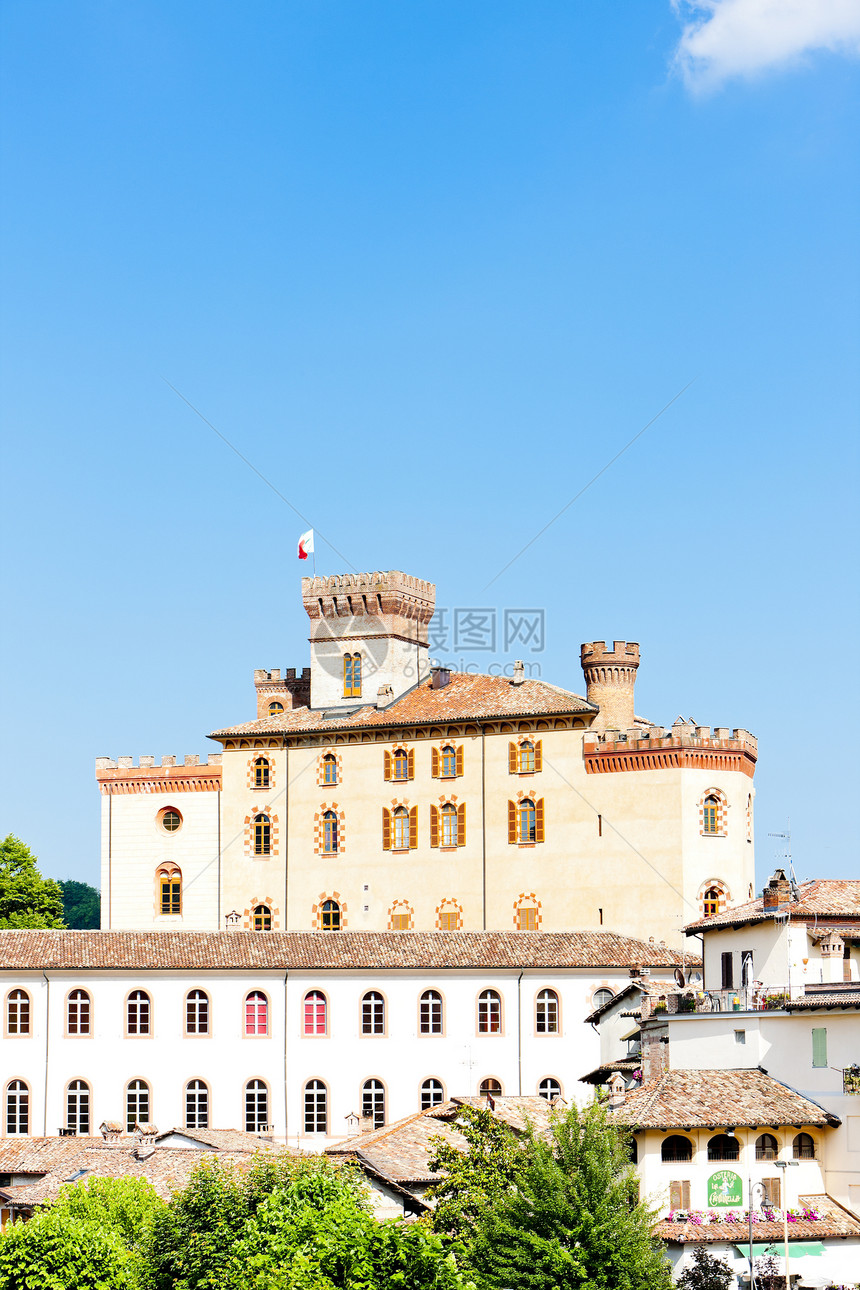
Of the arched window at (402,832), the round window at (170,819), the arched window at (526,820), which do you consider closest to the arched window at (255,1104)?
the arched window at (402,832)

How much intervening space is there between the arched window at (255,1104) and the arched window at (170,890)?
1856 cm

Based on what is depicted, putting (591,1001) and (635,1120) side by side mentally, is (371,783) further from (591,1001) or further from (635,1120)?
(635,1120)

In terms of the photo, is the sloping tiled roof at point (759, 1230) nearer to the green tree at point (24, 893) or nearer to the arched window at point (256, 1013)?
Answer: the arched window at point (256, 1013)

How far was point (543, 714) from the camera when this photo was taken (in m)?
83.9

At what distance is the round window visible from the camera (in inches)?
3561

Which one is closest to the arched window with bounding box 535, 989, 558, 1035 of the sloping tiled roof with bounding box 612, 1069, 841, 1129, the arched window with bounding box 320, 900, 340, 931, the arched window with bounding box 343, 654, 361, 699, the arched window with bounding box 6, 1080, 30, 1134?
the sloping tiled roof with bounding box 612, 1069, 841, 1129

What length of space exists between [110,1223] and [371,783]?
40.0 metres

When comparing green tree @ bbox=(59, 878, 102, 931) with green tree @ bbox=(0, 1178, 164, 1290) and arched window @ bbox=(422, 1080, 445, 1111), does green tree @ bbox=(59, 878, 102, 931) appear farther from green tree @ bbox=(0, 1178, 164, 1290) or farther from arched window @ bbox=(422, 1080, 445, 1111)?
green tree @ bbox=(0, 1178, 164, 1290)

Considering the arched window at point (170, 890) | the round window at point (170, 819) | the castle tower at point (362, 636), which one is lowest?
the arched window at point (170, 890)

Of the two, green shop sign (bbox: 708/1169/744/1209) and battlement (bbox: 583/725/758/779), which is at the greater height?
battlement (bbox: 583/725/758/779)

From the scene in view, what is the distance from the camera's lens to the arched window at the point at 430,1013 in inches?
2840

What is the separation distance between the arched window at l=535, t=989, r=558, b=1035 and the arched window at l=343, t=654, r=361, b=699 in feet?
74.0

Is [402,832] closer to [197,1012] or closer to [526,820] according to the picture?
[526,820]

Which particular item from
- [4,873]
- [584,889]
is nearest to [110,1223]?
[584,889]
